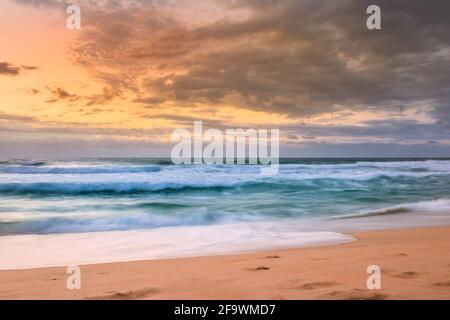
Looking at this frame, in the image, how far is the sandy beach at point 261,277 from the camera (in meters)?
3.50

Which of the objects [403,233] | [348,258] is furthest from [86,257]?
[403,233]

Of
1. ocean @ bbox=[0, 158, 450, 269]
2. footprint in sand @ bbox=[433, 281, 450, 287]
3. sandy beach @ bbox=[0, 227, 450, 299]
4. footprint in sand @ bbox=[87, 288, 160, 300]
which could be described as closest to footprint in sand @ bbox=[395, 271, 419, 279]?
sandy beach @ bbox=[0, 227, 450, 299]

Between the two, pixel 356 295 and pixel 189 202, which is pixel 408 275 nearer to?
pixel 356 295

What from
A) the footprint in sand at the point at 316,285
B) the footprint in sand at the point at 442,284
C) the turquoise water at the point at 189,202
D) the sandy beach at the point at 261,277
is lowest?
the turquoise water at the point at 189,202

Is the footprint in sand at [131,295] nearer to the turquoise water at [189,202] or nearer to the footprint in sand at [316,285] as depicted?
the footprint in sand at [316,285]

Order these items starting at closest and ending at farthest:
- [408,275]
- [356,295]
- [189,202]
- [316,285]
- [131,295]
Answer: [356,295] < [131,295] < [316,285] < [408,275] < [189,202]

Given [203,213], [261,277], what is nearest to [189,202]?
[203,213]

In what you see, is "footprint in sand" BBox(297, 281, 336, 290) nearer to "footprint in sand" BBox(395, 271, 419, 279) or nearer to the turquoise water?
"footprint in sand" BBox(395, 271, 419, 279)

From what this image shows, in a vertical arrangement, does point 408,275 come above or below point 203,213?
above

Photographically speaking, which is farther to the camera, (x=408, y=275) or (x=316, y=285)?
(x=408, y=275)

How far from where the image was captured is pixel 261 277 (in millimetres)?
4145

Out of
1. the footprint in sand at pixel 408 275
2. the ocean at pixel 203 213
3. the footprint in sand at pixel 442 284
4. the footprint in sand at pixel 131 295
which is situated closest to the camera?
the footprint in sand at pixel 131 295

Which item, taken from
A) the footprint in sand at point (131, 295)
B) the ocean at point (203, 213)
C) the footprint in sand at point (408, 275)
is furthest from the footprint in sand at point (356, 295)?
the ocean at point (203, 213)
